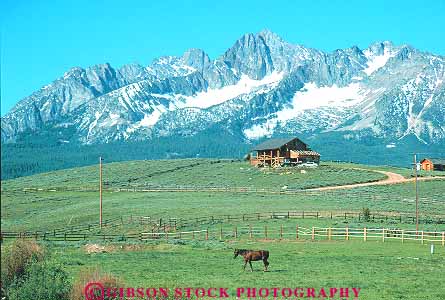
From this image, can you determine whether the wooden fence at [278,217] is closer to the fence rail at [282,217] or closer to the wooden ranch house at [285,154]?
the fence rail at [282,217]

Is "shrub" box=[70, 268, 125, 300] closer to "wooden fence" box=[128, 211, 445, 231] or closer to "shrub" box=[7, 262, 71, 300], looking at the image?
"shrub" box=[7, 262, 71, 300]

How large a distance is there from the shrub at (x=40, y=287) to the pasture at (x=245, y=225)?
12.8 feet

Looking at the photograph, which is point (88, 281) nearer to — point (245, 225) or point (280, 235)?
point (280, 235)

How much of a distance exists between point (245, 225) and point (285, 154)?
8815cm

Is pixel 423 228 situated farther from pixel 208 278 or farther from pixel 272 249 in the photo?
pixel 208 278

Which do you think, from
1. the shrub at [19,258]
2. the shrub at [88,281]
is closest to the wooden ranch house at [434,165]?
the shrub at [19,258]

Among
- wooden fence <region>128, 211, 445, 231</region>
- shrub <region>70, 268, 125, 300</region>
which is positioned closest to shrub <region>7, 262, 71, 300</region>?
shrub <region>70, 268, 125, 300</region>

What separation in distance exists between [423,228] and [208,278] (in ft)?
117

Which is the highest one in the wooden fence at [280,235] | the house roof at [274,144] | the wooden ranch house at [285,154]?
the house roof at [274,144]

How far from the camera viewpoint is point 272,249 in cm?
4916

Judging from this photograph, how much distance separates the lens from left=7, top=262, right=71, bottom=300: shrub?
22609 millimetres

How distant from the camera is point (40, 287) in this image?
2283 cm

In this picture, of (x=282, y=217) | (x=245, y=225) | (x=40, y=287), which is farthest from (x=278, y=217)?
(x=40, y=287)

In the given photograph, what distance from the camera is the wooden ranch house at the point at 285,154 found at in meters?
152
